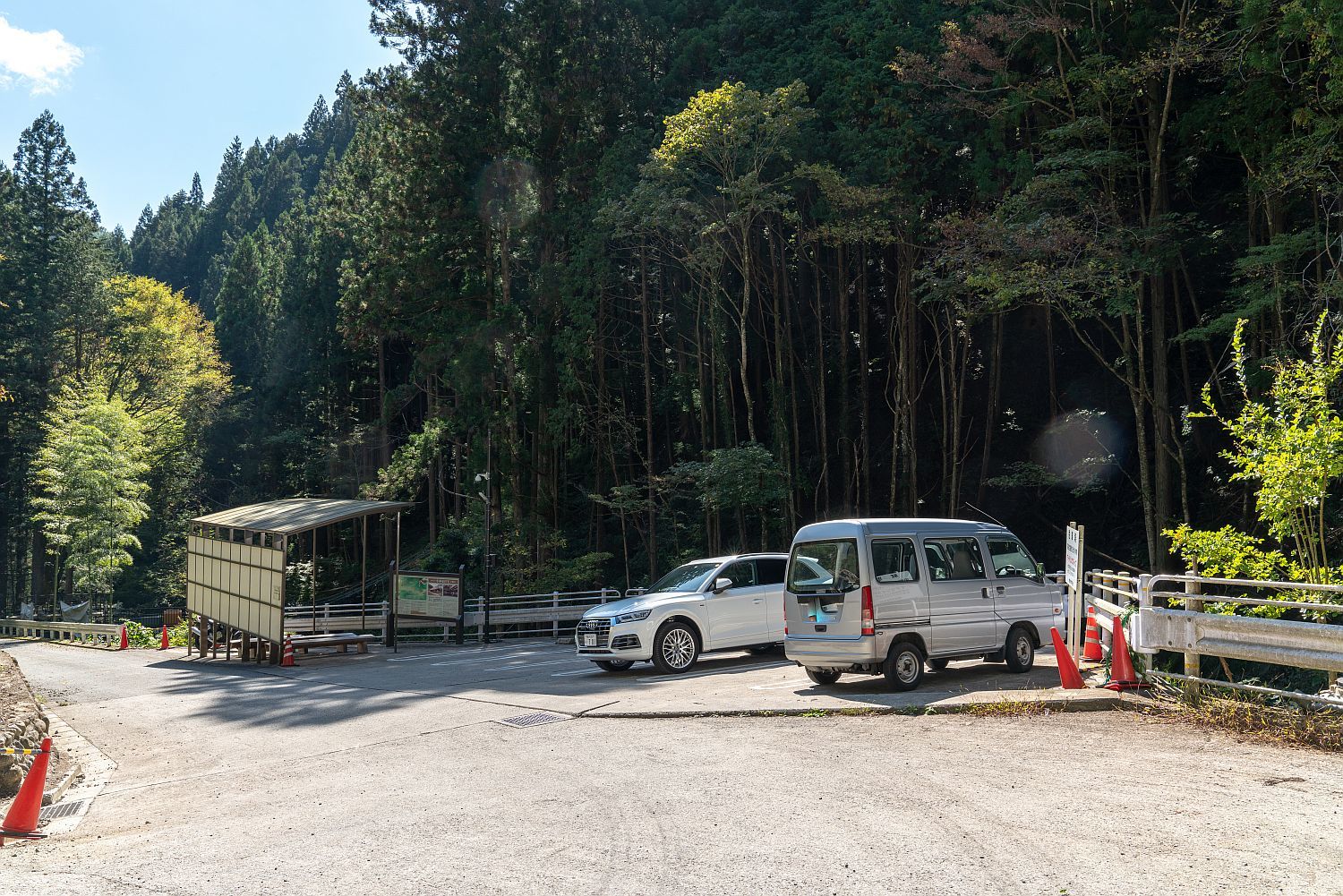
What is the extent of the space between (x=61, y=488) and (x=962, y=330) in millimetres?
43627

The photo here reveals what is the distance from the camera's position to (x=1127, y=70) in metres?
20.5

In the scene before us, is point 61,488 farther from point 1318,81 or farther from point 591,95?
point 1318,81

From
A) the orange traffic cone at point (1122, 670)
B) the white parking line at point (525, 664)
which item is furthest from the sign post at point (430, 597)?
the orange traffic cone at point (1122, 670)

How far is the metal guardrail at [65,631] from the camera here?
35.0m

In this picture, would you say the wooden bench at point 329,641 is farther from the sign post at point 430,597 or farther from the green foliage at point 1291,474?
the green foliage at point 1291,474

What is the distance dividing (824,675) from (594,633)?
4.15 m

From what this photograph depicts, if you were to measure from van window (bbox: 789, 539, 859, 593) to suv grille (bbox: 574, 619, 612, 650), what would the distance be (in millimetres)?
3960

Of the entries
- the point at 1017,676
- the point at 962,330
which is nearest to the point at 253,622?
the point at 1017,676

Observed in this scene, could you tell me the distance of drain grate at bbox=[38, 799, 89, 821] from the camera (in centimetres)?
832

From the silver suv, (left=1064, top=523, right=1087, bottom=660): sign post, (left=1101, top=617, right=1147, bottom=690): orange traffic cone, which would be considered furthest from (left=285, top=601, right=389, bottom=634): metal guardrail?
(left=1101, top=617, right=1147, bottom=690): orange traffic cone

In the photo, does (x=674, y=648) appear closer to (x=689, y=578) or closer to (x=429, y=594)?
(x=689, y=578)

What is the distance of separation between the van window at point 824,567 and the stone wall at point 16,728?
319 inches

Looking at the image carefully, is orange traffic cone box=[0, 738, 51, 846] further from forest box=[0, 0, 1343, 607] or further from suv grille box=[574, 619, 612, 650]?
forest box=[0, 0, 1343, 607]

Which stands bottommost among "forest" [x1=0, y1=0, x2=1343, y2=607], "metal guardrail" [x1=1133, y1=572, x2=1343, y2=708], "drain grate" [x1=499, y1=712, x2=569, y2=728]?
"drain grate" [x1=499, y1=712, x2=569, y2=728]
